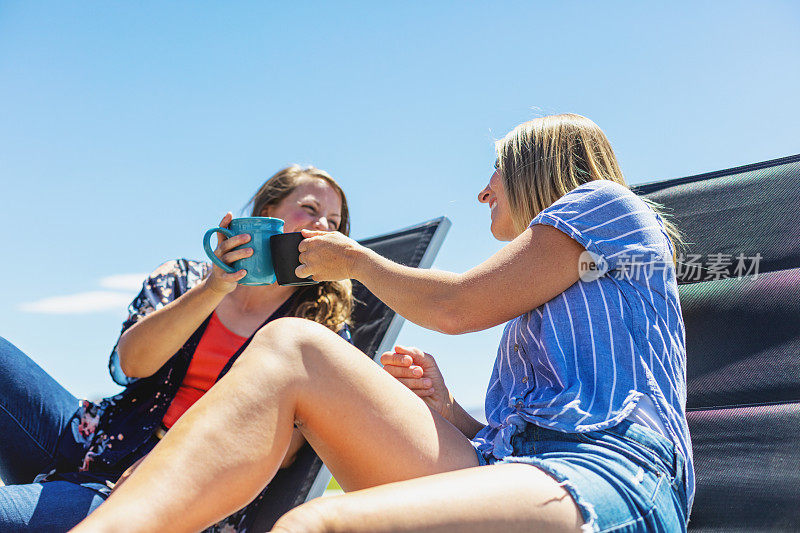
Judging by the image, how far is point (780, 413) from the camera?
75.7 inches

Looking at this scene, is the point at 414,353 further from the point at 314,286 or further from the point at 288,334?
the point at 314,286

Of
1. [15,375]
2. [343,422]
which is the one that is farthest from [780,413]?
[15,375]

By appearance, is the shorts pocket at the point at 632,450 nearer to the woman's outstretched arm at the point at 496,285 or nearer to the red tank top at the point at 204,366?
the woman's outstretched arm at the point at 496,285

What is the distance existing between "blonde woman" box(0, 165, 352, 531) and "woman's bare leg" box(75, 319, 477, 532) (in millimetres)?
746

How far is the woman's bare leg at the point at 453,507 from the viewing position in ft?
3.15

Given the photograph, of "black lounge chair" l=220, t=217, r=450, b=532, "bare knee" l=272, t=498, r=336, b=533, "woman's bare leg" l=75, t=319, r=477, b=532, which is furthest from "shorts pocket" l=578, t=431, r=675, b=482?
"black lounge chair" l=220, t=217, r=450, b=532

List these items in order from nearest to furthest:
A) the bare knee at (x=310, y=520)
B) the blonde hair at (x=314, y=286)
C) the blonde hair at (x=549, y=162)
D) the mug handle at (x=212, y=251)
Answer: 1. the bare knee at (x=310, y=520)
2. the blonde hair at (x=549, y=162)
3. the mug handle at (x=212, y=251)
4. the blonde hair at (x=314, y=286)

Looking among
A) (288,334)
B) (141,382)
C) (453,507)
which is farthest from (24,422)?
(453,507)

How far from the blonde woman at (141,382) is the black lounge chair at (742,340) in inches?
48.7

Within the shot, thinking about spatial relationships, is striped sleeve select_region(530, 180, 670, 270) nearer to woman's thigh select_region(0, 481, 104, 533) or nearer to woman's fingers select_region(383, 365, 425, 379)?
woman's fingers select_region(383, 365, 425, 379)

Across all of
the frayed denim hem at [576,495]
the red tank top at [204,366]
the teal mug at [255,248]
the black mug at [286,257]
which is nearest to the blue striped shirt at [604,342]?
the frayed denim hem at [576,495]

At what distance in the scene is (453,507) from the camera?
100cm

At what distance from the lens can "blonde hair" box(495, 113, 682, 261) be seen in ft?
5.39

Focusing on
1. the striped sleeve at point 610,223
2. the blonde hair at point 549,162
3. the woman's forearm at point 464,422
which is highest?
the blonde hair at point 549,162
